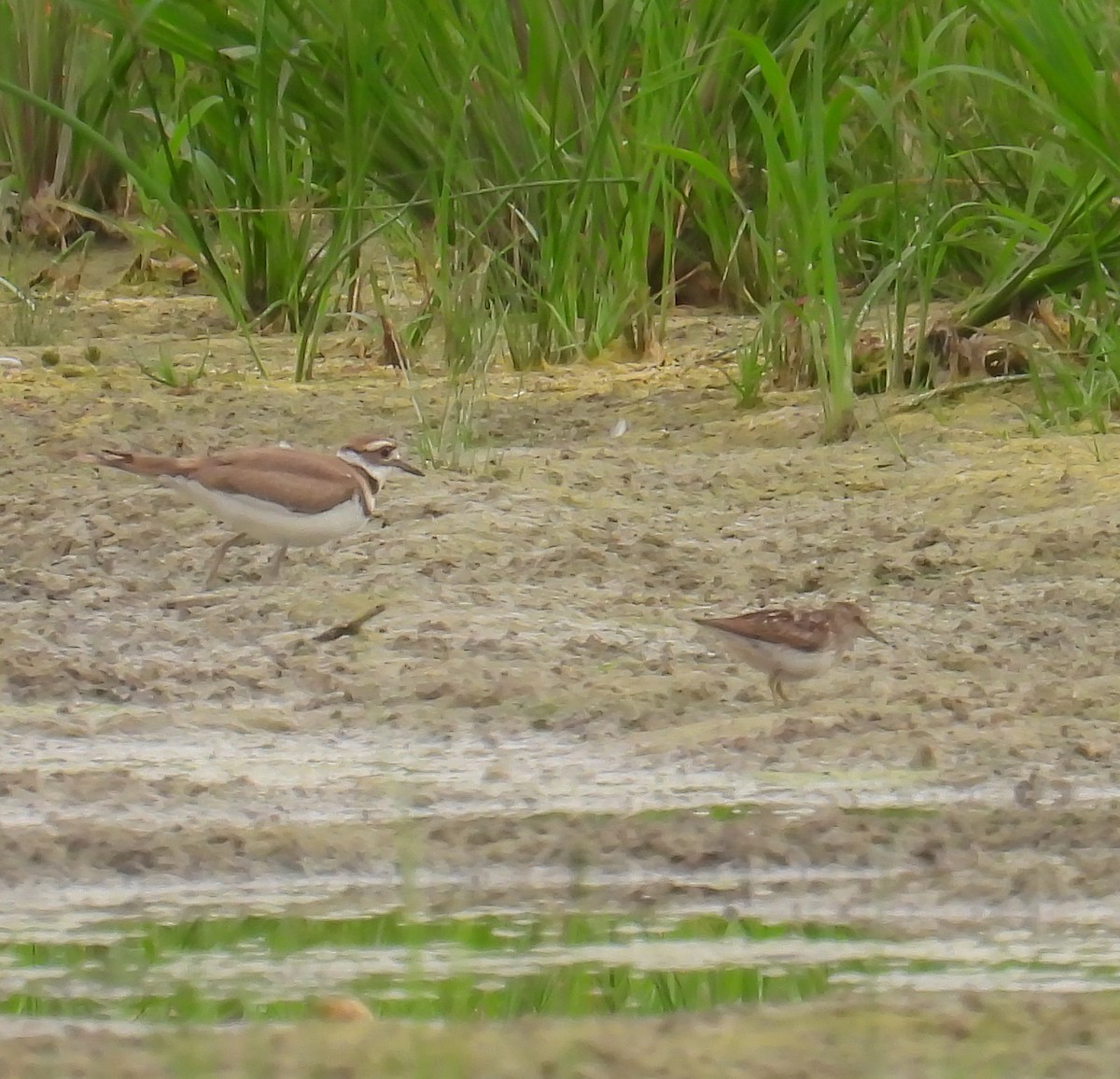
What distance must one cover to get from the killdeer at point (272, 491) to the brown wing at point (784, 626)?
95 centimetres

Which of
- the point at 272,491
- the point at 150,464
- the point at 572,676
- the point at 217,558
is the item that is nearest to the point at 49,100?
the point at 150,464

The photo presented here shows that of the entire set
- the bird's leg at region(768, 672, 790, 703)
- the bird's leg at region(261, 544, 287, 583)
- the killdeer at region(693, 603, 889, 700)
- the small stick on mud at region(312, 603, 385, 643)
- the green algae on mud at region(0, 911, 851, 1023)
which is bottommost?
the bird's leg at region(261, 544, 287, 583)

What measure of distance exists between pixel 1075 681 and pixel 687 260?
3.57 metres

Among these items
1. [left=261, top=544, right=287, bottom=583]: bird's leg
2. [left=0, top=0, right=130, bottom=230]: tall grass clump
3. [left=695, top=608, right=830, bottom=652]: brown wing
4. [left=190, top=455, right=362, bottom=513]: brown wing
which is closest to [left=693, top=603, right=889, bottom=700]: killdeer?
[left=695, top=608, right=830, bottom=652]: brown wing

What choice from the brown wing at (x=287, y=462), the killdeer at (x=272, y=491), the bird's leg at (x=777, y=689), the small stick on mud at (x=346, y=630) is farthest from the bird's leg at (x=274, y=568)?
the bird's leg at (x=777, y=689)

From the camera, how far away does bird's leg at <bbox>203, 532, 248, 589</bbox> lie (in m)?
4.63

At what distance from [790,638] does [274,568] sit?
137 centimetres

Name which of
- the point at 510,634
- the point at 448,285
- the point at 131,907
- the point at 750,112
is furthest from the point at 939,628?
the point at 750,112

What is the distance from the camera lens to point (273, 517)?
4.52m

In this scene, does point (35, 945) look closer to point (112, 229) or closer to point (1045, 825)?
point (1045, 825)

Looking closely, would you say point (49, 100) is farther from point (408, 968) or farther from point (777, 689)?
point (408, 968)

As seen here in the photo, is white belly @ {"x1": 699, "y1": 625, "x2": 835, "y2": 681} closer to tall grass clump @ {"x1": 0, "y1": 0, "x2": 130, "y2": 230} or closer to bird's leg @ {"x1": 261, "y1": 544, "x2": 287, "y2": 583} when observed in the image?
bird's leg @ {"x1": 261, "y1": 544, "x2": 287, "y2": 583}

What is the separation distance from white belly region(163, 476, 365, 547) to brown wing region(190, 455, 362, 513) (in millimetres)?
13

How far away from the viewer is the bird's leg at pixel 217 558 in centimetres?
463
